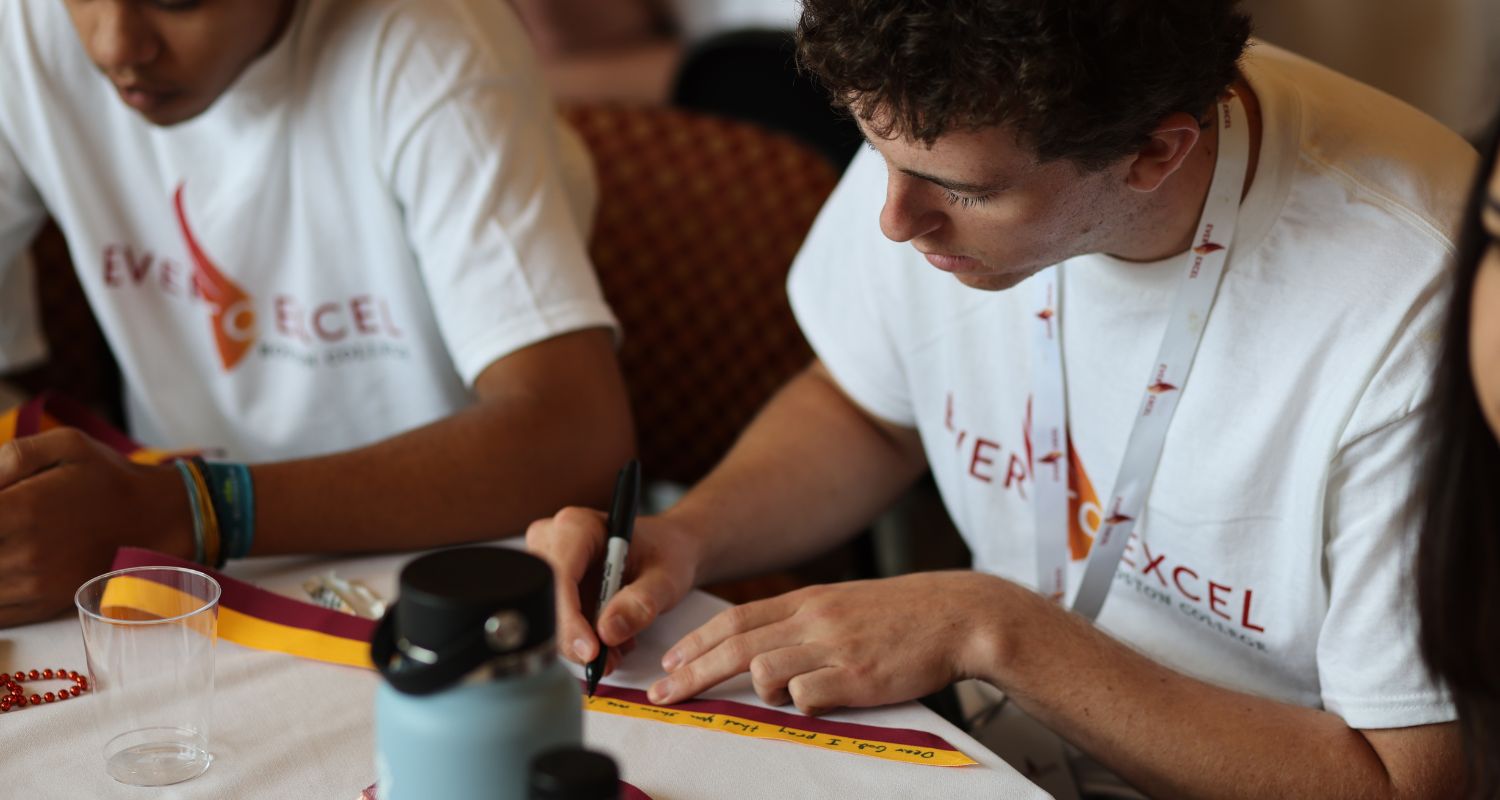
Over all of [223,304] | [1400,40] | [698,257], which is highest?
[223,304]

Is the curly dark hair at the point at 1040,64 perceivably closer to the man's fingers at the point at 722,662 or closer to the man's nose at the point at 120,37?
the man's fingers at the point at 722,662

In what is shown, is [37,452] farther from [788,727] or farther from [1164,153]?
[1164,153]

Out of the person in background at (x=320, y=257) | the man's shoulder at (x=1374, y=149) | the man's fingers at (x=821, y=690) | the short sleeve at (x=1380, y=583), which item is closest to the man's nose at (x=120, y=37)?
the person in background at (x=320, y=257)

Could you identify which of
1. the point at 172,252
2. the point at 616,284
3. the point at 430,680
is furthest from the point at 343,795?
the point at 616,284

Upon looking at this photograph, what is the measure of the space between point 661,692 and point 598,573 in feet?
0.64

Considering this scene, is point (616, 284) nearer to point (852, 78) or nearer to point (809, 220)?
point (809, 220)

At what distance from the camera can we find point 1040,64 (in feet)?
3.40

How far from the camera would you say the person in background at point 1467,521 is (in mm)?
876

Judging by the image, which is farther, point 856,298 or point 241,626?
point 856,298

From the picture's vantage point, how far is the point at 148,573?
1.01m

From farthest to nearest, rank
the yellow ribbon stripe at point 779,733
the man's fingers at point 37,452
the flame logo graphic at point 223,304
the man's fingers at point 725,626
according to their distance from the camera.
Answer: the flame logo graphic at point 223,304 → the man's fingers at point 37,452 → the man's fingers at point 725,626 → the yellow ribbon stripe at point 779,733

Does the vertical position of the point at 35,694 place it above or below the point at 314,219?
below

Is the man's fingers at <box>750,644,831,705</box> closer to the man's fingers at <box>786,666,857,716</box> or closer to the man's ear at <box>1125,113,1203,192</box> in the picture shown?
the man's fingers at <box>786,666,857,716</box>

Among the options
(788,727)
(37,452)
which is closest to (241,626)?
(37,452)
